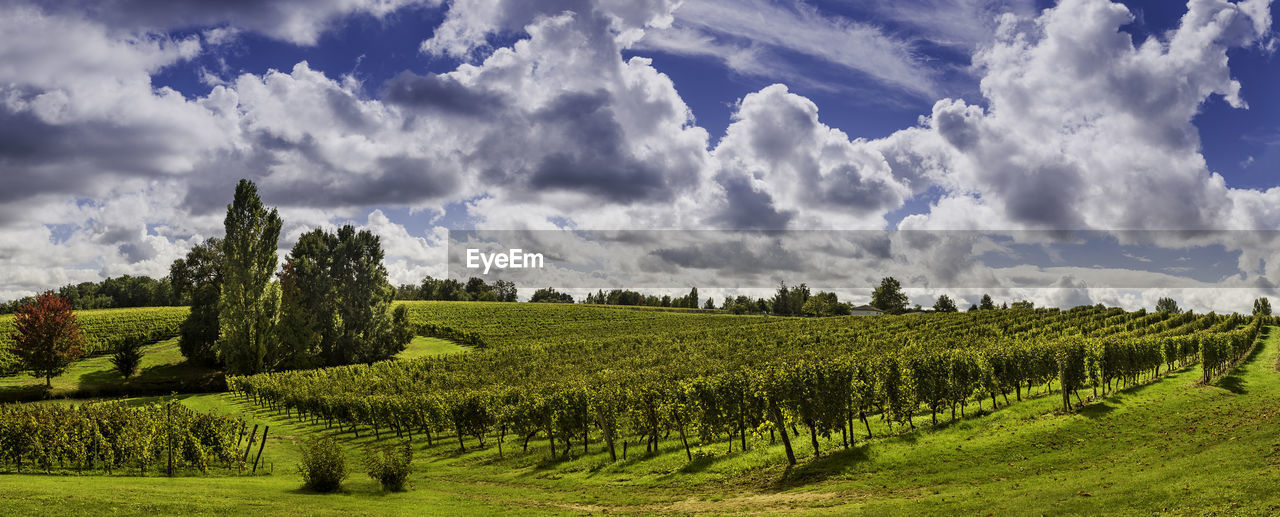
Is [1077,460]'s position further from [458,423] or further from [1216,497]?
[458,423]

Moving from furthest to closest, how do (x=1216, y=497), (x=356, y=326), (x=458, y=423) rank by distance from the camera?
(x=356, y=326)
(x=458, y=423)
(x=1216, y=497)

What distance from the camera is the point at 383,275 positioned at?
92.9m

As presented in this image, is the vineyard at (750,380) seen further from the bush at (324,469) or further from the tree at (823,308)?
the tree at (823,308)

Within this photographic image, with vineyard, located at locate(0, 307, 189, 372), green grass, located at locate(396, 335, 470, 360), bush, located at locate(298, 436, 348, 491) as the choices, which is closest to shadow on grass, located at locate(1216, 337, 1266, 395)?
bush, located at locate(298, 436, 348, 491)

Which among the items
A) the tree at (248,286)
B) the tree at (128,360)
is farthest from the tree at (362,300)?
the tree at (128,360)

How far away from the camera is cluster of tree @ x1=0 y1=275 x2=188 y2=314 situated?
518 feet

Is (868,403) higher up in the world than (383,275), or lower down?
lower down

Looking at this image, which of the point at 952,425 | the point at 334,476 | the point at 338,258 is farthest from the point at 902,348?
the point at 338,258

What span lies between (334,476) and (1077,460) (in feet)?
120

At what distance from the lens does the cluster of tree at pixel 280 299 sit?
7525cm

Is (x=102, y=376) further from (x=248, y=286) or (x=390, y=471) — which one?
(x=390, y=471)

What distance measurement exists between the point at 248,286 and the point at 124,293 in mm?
128165

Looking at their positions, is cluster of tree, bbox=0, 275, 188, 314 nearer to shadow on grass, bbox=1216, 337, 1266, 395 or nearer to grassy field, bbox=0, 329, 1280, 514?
grassy field, bbox=0, 329, 1280, 514

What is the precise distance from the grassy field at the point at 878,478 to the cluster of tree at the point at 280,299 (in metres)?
35.2
